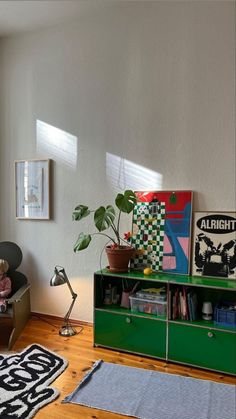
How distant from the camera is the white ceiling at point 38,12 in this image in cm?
277

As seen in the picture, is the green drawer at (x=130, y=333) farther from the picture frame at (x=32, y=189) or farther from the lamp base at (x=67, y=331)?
the picture frame at (x=32, y=189)

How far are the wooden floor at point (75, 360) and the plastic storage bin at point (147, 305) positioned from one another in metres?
0.36

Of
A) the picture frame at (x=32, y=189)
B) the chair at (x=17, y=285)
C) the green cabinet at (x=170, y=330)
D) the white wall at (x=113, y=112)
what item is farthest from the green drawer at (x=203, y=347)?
the picture frame at (x=32, y=189)

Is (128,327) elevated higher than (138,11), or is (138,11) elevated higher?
(138,11)

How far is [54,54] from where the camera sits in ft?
10.4

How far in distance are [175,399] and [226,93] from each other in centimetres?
224

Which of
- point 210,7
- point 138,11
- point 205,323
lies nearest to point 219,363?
point 205,323

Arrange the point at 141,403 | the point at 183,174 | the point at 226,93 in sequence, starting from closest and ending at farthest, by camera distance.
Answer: the point at 141,403 → the point at 226,93 → the point at 183,174

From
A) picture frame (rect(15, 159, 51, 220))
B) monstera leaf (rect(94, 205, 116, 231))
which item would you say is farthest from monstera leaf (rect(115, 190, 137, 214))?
picture frame (rect(15, 159, 51, 220))

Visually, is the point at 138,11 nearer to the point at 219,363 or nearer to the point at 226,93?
the point at 226,93

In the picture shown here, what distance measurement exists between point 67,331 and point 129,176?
1.57m

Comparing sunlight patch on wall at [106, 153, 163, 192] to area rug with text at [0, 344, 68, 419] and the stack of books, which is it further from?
area rug with text at [0, 344, 68, 419]

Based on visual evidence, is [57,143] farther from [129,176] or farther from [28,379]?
[28,379]

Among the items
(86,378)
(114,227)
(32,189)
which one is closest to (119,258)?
(114,227)
